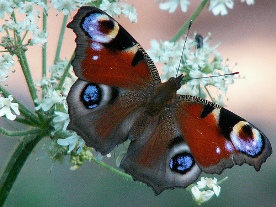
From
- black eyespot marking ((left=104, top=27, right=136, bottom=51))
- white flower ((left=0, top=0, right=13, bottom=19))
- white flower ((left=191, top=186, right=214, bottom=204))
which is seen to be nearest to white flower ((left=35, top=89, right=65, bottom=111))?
black eyespot marking ((left=104, top=27, right=136, bottom=51))

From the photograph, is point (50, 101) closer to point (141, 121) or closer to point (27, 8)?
point (141, 121)

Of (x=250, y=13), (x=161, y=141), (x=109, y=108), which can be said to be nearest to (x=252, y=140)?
(x=161, y=141)

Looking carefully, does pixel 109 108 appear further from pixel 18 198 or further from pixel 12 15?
pixel 18 198

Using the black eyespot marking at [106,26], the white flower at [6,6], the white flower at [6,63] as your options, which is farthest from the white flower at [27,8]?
the black eyespot marking at [106,26]

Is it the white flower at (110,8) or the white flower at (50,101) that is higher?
the white flower at (110,8)

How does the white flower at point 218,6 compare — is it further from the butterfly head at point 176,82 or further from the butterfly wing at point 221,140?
the butterfly wing at point 221,140

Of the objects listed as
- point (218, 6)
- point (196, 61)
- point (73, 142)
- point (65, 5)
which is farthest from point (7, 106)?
point (218, 6)
